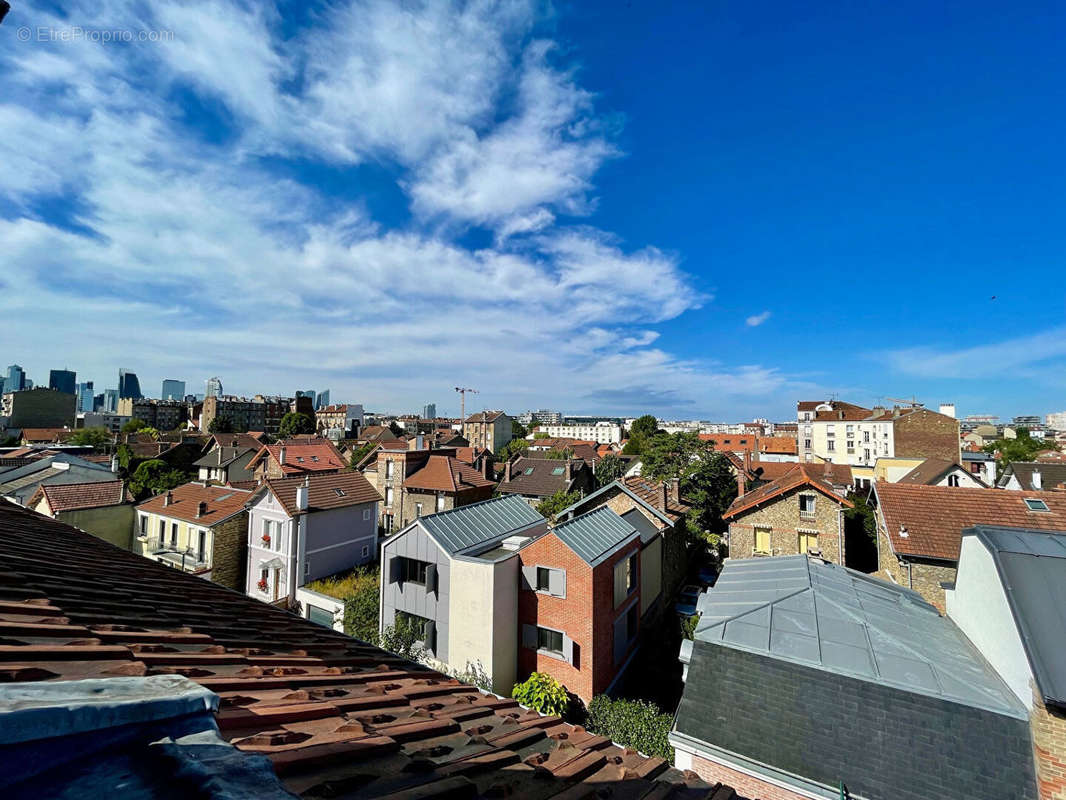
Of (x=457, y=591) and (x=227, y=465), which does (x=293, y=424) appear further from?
(x=457, y=591)

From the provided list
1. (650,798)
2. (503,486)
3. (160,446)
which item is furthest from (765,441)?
(160,446)

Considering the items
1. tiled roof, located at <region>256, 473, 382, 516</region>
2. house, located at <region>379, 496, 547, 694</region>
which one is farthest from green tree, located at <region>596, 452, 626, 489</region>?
Result: house, located at <region>379, 496, 547, 694</region>

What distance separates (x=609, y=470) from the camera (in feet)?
155

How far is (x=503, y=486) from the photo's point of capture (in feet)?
121

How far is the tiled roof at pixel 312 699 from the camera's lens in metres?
2.15

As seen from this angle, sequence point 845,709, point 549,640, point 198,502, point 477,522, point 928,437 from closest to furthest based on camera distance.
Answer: point 845,709
point 549,640
point 477,522
point 198,502
point 928,437

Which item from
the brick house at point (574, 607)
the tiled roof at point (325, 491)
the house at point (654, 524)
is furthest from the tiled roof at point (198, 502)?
the house at point (654, 524)

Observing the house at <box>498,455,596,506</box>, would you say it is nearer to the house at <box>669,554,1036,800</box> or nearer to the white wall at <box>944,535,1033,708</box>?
the house at <box>669,554,1036,800</box>

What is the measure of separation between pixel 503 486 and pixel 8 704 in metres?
36.7

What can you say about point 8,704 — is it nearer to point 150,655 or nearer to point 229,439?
point 150,655

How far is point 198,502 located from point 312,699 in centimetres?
2599

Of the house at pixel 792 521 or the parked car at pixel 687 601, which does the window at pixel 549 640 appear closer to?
the parked car at pixel 687 601

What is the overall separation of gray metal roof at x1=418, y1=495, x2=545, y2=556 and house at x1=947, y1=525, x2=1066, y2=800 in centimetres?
1255

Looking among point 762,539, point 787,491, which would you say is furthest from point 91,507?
point 787,491
